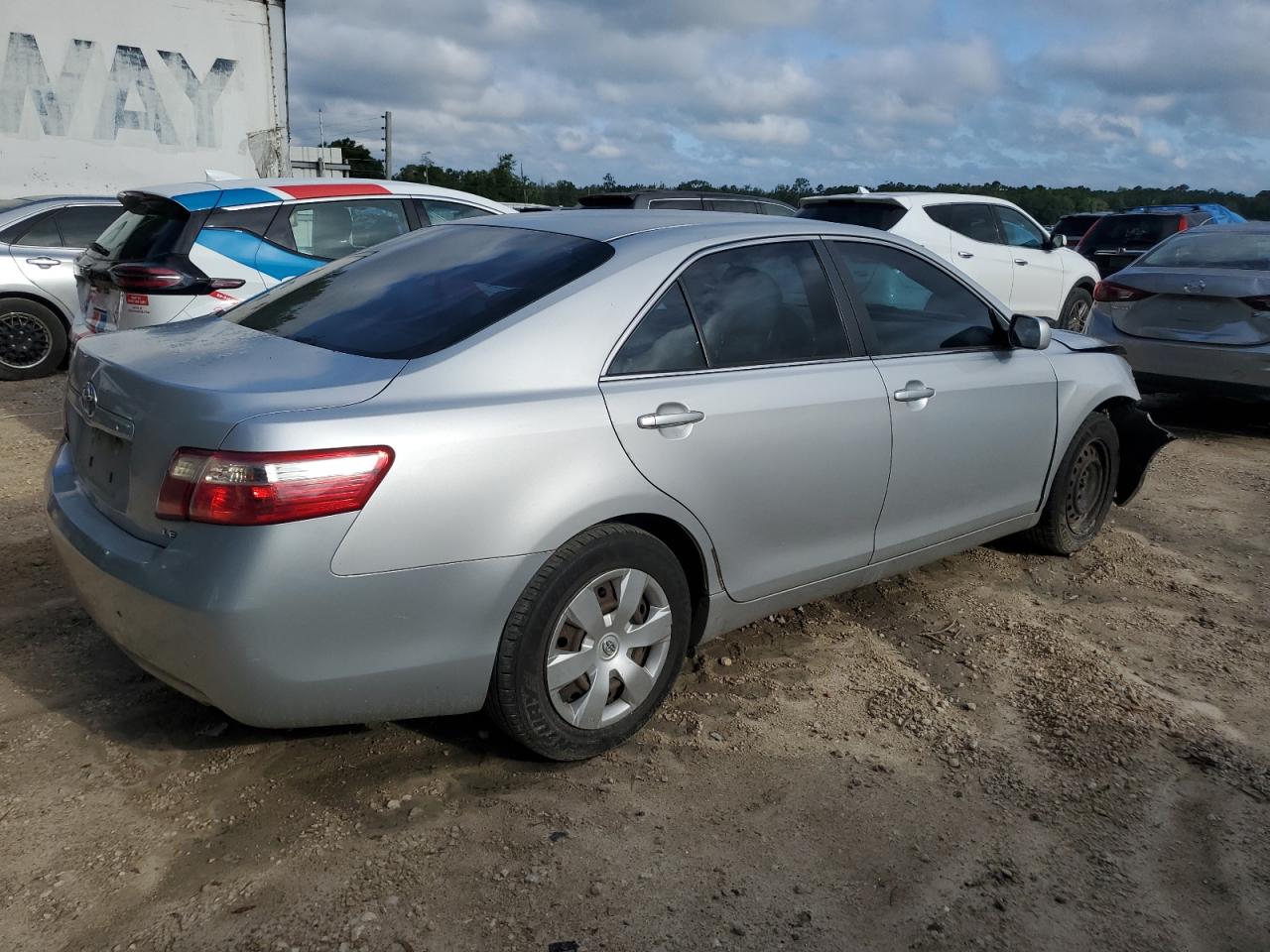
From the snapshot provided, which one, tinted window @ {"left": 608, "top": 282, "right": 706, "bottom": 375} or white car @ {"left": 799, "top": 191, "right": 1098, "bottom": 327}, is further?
white car @ {"left": 799, "top": 191, "right": 1098, "bottom": 327}

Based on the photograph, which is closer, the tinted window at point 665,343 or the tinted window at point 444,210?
the tinted window at point 665,343

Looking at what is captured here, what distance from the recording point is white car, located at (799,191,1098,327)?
34.5ft

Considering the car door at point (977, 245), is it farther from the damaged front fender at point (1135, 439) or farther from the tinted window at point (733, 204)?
the damaged front fender at point (1135, 439)

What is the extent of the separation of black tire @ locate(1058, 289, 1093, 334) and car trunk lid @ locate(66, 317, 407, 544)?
10.6 meters

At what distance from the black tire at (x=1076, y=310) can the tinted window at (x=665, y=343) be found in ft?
31.8

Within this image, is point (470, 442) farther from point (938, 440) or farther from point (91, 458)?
point (938, 440)

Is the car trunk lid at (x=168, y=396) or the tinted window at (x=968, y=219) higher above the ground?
the tinted window at (x=968, y=219)

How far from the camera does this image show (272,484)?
2580mm

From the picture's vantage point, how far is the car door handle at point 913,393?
3.96 meters

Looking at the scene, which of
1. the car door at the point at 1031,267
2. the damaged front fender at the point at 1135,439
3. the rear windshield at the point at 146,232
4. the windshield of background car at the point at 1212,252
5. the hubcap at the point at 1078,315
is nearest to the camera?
the damaged front fender at the point at 1135,439

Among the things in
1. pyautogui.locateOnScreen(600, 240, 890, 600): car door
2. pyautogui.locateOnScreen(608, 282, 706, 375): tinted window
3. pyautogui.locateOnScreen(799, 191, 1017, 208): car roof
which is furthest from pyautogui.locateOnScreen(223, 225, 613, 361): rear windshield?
pyautogui.locateOnScreen(799, 191, 1017, 208): car roof

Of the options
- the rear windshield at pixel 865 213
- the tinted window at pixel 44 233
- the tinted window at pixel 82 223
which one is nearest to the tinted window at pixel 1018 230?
the rear windshield at pixel 865 213

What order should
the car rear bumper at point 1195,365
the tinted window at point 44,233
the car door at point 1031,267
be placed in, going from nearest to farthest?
the car rear bumper at point 1195,365, the tinted window at point 44,233, the car door at point 1031,267

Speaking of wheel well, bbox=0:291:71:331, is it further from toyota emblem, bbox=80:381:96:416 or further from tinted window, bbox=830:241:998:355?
tinted window, bbox=830:241:998:355
